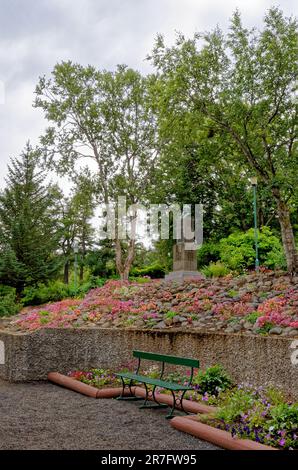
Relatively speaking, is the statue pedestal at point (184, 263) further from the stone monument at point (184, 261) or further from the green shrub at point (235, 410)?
the green shrub at point (235, 410)

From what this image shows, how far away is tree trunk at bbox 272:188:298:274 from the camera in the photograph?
522 inches

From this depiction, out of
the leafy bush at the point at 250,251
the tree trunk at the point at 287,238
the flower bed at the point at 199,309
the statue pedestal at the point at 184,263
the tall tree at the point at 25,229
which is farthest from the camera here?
the tall tree at the point at 25,229

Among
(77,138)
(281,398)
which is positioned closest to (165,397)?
(281,398)

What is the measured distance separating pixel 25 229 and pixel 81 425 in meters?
20.3

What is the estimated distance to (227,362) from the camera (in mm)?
7996

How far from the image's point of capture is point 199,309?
1125cm

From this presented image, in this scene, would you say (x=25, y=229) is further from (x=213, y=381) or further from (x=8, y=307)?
→ (x=213, y=381)

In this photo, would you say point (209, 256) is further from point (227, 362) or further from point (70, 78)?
point (227, 362)

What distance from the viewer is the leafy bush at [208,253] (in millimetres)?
25445

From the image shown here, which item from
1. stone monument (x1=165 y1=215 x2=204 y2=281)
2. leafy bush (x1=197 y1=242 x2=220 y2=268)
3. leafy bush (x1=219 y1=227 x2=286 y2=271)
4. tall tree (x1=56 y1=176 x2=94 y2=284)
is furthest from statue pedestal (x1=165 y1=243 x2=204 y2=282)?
tall tree (x1=56 y1=176 x2=94 y2=284)

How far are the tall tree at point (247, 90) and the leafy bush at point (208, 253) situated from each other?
10541 millimetres

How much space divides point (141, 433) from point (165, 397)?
1.64 meters

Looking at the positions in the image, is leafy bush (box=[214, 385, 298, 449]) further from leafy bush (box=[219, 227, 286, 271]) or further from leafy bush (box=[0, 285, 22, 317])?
leafy bush (box=[0, 285, 22, 317])

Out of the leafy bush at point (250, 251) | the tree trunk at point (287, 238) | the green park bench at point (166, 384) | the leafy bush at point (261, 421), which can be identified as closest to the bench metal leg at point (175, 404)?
the green park bench at point (166, 384)
